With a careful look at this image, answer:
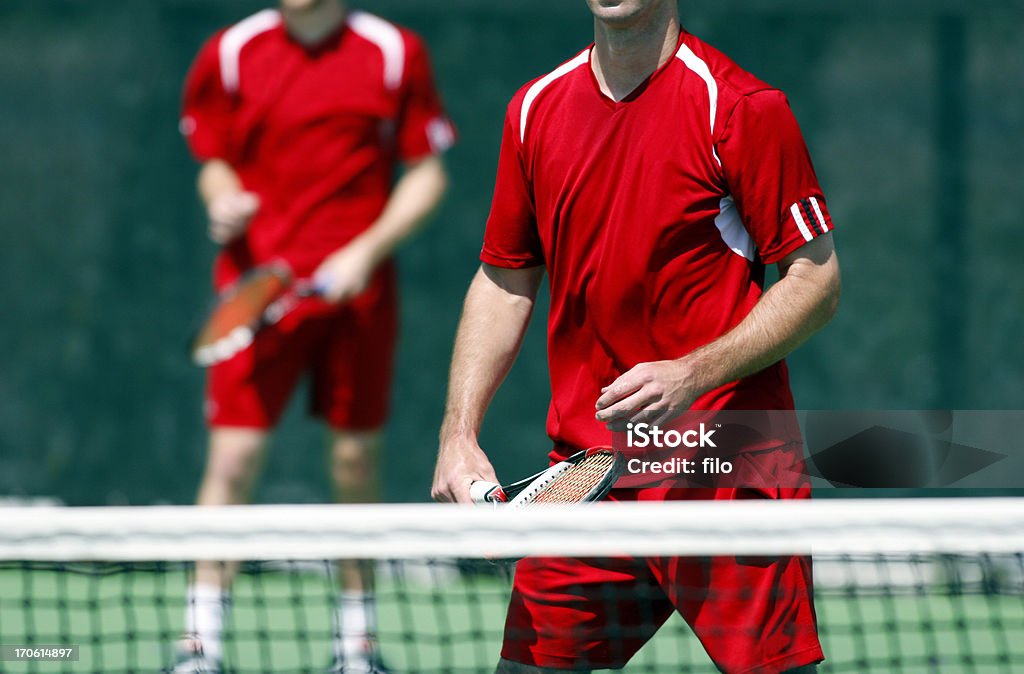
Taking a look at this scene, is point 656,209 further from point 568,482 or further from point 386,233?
point 386,233

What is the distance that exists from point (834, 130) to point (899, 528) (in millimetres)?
2989

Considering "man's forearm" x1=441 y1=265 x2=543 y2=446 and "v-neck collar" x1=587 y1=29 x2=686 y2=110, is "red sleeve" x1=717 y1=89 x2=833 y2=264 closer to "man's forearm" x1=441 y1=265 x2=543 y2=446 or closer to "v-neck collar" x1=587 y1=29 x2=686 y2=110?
"v-neck collar" x1=587 y1=29 x2=686 y2=110

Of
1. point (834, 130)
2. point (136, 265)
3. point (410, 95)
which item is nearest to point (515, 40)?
point (410, 95)

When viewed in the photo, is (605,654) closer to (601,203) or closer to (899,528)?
(899,528)

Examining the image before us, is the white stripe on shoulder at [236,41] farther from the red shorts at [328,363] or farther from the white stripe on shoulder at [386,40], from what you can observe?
the red shorts at [328,363]

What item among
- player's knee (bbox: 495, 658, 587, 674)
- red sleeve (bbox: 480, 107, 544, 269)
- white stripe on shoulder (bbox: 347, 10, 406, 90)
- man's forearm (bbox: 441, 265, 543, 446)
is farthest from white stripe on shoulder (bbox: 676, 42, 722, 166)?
Answer: white stripe on shoulder (bbox: 347, 10, 406, 90)

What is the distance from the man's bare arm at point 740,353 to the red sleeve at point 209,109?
2.58 meters

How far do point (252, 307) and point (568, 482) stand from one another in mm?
2131

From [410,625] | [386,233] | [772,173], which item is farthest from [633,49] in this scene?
[410,625]

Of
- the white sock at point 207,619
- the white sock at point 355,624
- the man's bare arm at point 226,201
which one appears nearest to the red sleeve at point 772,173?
the white sock at point 355,624

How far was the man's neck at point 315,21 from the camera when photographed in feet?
16.0

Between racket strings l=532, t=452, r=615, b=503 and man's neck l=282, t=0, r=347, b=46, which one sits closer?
racket strings l=532, t=452, r=615, b=503

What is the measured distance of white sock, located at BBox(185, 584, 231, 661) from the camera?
3.96 meters

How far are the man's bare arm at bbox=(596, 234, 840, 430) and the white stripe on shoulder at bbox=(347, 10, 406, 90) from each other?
2406 mm
